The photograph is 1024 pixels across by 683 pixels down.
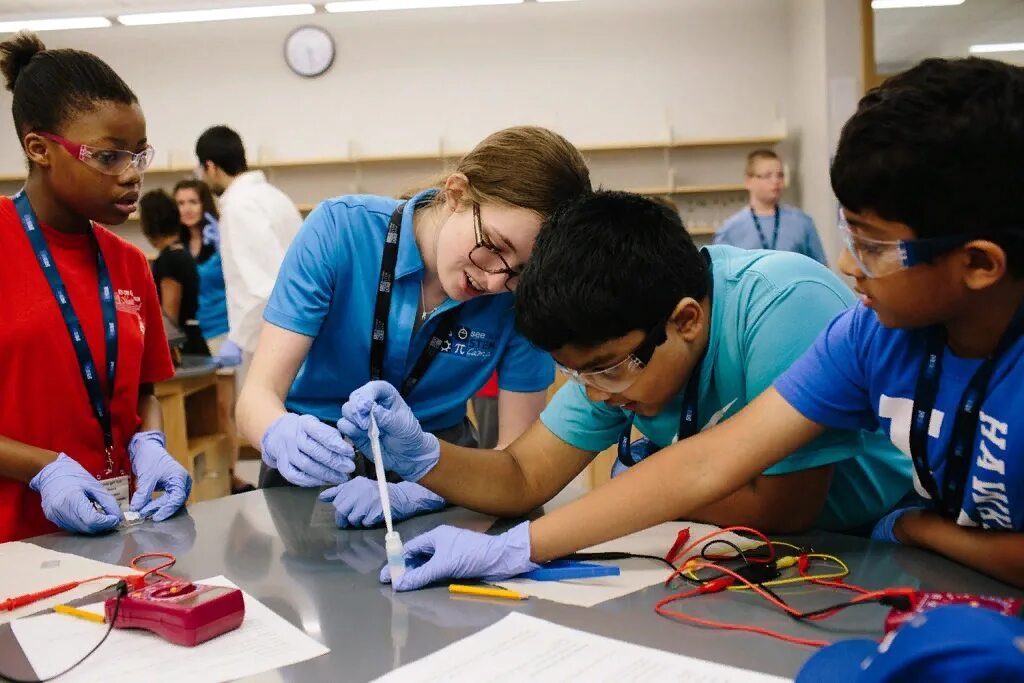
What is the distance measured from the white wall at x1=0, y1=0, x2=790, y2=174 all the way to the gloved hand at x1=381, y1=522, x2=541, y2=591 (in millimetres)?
5418

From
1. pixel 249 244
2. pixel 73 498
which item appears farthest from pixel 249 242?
pixel 73 498

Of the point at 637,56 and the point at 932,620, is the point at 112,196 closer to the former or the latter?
the point at 932,620

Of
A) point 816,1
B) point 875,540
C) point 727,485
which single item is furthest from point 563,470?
point 816,1

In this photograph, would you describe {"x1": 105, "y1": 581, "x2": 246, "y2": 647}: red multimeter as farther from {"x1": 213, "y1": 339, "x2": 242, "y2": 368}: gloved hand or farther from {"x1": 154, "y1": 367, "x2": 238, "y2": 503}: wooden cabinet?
{"x1": 213, "y1": 339, "x2": 242, "y2": 368}: gloved hand

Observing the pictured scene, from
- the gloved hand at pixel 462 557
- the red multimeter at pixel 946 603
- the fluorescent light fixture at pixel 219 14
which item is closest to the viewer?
the red multimeter at pixel 946 603

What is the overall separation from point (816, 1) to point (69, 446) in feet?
17.5

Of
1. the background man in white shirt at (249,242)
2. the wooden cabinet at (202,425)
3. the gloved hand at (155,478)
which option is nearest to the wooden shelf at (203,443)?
the wooden cabinet at (202,425)

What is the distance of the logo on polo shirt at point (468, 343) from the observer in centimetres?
165

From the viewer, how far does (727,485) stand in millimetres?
1162

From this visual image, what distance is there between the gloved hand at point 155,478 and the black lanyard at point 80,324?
6 centimetres

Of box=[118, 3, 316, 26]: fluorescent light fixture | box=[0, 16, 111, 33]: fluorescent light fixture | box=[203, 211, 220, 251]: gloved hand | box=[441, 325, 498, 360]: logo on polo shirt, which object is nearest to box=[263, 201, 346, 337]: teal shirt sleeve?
box=[441, 325, 498, 360]: logo on polo shirt

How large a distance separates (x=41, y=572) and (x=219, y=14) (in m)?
5.82

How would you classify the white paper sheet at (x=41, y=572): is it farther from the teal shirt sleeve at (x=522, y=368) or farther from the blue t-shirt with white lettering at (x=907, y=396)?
the blue t-shirt with white lettering at (x=907, y=396)

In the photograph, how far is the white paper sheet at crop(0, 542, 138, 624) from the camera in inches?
42.6
